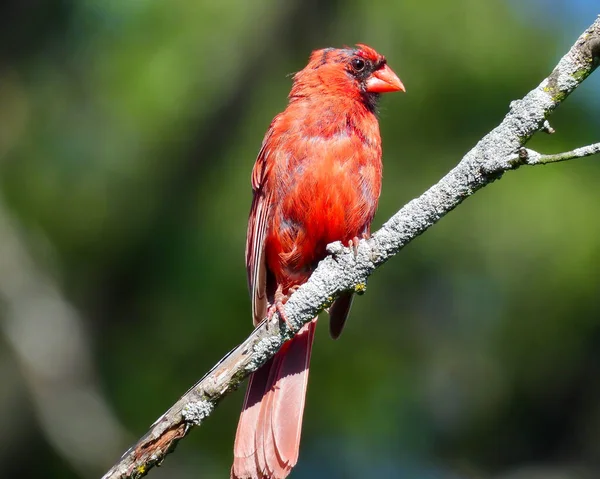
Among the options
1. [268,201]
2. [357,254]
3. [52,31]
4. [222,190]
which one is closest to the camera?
[357,254]

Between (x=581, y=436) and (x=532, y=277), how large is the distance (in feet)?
4.93

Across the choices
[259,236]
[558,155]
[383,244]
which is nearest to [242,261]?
[259,236]

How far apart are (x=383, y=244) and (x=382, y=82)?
1801 mm

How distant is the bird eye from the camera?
17.0ft

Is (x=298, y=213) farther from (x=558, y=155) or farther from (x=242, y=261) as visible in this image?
(x=242, y=261)

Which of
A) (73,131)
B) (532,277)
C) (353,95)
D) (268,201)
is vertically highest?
(353,95)

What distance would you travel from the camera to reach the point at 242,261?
6.77 meters

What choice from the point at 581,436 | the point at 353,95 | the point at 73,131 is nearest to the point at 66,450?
the point at 73,131

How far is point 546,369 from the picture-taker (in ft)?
24.5

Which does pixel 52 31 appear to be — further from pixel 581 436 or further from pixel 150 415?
pixel 581 436

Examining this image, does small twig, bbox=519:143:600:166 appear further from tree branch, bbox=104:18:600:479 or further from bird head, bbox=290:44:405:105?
bird head, bbox=290:44:405:105

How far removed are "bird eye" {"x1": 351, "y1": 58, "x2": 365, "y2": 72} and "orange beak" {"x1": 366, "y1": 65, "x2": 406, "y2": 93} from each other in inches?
3.0

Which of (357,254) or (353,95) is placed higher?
(353,95)

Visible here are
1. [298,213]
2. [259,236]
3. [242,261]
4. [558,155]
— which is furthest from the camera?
[242,261]
